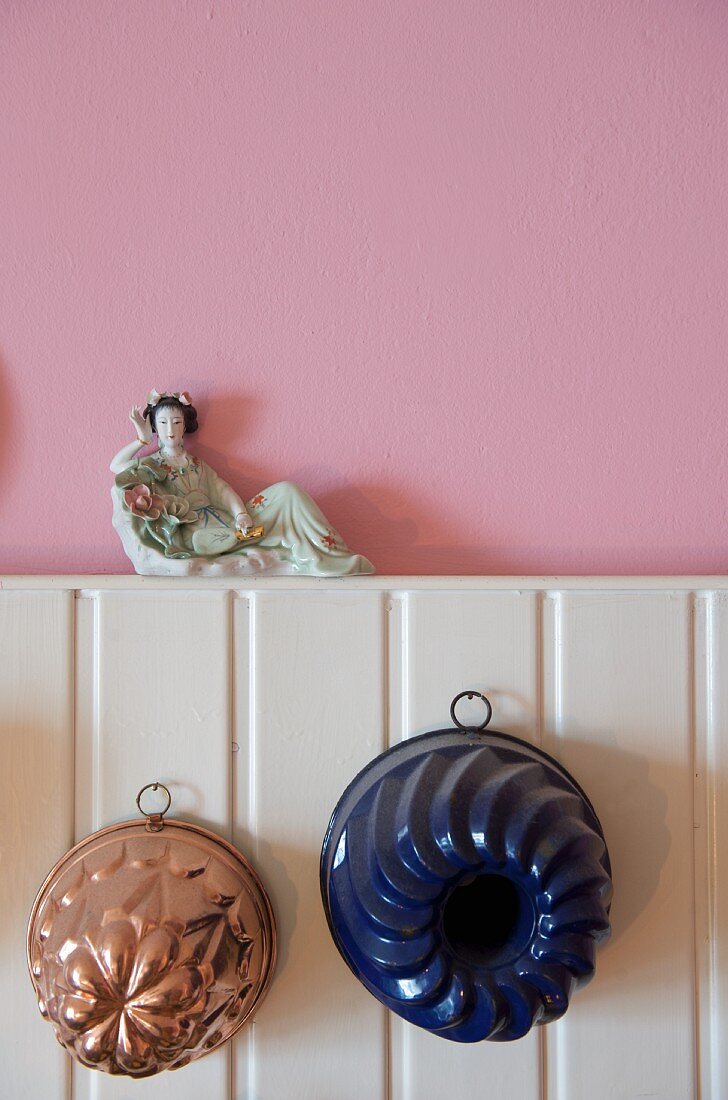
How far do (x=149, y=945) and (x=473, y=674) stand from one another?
45cm

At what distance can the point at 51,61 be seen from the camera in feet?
2.93

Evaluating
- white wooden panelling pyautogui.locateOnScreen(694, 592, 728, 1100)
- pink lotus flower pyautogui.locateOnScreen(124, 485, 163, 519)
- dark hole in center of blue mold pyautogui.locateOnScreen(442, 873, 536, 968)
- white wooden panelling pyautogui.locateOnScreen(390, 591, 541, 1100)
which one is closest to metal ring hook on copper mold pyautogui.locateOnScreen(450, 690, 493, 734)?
white wooden panelling pyautogui.locateOnScreen(390, 591, 541, 1100)

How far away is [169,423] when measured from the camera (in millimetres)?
842

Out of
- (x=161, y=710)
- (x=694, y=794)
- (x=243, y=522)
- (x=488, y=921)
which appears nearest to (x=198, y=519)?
(x=243, y=522)

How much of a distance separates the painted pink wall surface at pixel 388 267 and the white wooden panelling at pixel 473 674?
0.26 feet

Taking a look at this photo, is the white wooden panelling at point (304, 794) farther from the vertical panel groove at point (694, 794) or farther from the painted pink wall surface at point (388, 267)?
the vertical panel groove at point (694, 794)

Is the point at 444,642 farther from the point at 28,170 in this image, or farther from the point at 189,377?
the point at 28,170

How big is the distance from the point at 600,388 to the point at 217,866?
76 centimetres

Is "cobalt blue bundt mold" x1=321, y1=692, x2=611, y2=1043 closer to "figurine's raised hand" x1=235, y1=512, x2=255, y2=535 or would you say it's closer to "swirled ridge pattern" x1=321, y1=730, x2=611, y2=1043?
"swirled ridge pattern" x1=321, y1=730, x2=611, y2=1043

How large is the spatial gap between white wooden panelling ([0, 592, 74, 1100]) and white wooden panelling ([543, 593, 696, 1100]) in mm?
598

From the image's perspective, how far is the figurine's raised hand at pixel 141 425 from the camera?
2.76 ft

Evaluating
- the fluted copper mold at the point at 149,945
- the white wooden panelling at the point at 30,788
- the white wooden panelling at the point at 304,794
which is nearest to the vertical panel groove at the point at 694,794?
the white wooden panelling at the point at 304,794

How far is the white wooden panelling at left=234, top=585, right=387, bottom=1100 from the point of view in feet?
2.72

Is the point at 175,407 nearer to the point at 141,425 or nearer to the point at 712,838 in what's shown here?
the point at 141,425
